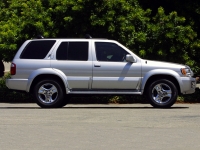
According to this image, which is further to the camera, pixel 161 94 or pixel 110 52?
pixel 110 52

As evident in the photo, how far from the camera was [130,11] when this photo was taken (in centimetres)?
2173

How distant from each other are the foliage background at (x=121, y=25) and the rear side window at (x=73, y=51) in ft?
11.3

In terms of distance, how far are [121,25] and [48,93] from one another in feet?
16.0

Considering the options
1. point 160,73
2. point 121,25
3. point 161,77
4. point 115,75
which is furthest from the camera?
point 121,25

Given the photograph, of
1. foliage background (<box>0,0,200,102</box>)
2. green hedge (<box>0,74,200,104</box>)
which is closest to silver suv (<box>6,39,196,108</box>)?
foliage background (<box>0,0,200,102</box>)

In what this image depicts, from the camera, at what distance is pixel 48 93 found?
17266 mm

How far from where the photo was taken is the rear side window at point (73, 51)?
56.9 ft

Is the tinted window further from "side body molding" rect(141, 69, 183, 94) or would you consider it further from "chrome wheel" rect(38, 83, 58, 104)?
"chrome wheel" rect(38, 83, 58, 104)

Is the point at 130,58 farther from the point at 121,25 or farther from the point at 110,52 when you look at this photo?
the point at 121,25

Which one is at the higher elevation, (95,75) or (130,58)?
(130,58)

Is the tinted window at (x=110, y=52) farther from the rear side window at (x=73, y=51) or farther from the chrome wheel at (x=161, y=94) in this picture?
the chrome wheel at (x=161, y=94)
